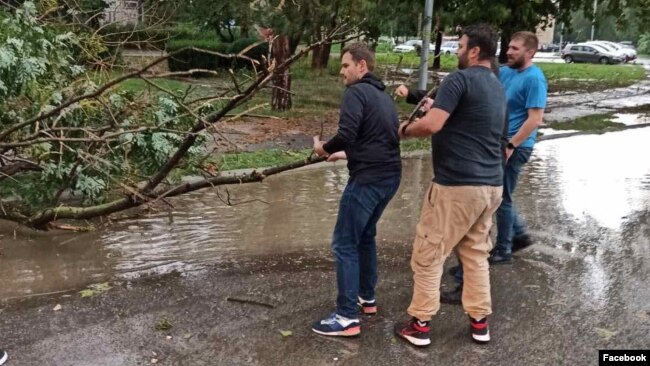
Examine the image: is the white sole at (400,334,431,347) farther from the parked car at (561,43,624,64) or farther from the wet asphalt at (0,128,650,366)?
the parked car at (561,43,624,64)

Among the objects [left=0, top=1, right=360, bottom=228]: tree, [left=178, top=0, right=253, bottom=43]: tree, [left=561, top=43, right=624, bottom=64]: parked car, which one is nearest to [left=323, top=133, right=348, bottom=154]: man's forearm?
[left=0, top=1, right=360, bottom=228]: tree

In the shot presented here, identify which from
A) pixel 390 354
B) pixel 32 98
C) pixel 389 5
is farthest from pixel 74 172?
pixel 389 5

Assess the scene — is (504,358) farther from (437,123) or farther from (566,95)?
(566,95)

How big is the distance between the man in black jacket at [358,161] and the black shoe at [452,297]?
0.78 m

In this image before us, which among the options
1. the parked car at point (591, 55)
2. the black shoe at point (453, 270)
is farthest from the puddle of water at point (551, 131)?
the parked car at point (591, 55)

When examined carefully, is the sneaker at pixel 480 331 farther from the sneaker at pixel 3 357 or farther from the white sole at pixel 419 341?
the sneaker at pixel 3 357

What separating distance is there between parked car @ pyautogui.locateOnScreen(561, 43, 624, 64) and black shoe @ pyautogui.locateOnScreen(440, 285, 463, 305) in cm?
4344

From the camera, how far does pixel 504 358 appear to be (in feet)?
12.5

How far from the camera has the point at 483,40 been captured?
3.81 meters

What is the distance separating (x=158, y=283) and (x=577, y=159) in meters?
7.12

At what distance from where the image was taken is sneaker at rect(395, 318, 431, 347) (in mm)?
3920

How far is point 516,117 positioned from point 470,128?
4.60ft

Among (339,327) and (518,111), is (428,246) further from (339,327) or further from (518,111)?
(518,111)

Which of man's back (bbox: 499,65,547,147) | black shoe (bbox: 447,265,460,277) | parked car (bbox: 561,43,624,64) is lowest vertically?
parked car (bbox: 561,43,624,64)
